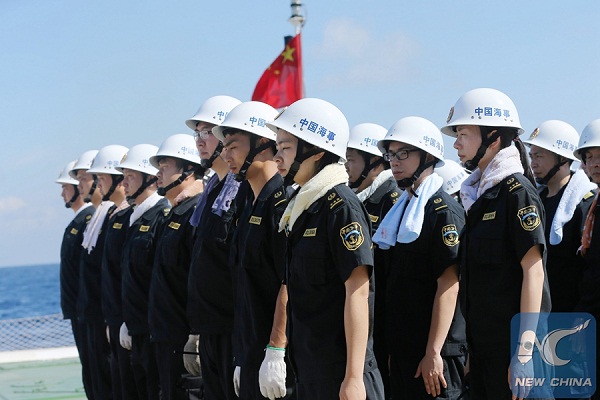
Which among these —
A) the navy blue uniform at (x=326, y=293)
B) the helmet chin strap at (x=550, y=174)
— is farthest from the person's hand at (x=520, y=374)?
the helmet chin strap at (x=550, y=174)

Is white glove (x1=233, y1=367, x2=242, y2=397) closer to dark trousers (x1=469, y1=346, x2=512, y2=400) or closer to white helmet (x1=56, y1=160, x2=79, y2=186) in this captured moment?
dark trousers (x1=469, y1=346, x2=512, y2=400)

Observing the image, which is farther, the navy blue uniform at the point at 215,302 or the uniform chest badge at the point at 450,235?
the navy blue uniform at the point at 215,302

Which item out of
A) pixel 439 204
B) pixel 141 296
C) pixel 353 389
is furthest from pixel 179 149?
pixel 353 389

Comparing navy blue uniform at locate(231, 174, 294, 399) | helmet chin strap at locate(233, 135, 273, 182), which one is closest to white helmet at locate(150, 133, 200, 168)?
helmet chin strap at locate(233, 135, 273, 182)

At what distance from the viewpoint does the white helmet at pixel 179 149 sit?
703 centimetres

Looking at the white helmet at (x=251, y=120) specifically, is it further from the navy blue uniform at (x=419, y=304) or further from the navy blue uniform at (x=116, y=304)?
the navy blue uniform at (x=116, y=304)

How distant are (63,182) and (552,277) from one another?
6.02 m

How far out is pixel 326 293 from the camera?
4.27 metres

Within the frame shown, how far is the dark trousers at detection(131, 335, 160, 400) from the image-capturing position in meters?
6.94

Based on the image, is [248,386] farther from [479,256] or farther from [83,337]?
[83,337]

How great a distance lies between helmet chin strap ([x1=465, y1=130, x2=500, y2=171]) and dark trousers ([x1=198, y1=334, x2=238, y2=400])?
1.85m

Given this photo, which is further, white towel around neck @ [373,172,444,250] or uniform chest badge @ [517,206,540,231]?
white towel around neck @ [373,172,444,250]

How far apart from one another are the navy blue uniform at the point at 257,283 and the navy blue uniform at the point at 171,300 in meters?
1.19

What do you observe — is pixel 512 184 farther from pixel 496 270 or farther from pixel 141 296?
pixel 141 296
